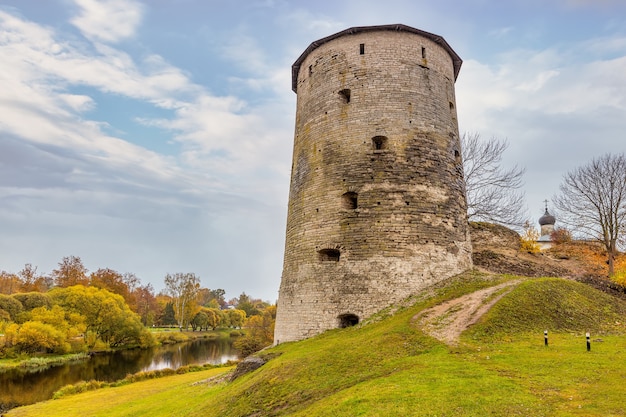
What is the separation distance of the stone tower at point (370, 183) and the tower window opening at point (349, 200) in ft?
0.13

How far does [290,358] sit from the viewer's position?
11.1 m

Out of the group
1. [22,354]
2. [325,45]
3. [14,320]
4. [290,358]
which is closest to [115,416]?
[290,358]

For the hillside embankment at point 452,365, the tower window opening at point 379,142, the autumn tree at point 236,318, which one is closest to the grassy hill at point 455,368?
the hillside embankment at point 452,365

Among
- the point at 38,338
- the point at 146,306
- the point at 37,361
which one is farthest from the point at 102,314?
the point at 146,306

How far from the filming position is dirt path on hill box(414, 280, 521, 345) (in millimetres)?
10188

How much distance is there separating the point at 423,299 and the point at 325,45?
1019cm

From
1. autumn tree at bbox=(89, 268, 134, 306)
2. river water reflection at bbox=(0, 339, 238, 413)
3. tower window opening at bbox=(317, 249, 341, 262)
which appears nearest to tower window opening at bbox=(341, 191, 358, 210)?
tower window opening at bbox=(317, 249, 341, 262)

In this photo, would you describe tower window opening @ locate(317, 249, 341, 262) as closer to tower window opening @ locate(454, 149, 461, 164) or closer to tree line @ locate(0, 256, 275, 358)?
tower window opening @ locate(454, 149, 461, 164)

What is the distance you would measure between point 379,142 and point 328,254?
4308 mm

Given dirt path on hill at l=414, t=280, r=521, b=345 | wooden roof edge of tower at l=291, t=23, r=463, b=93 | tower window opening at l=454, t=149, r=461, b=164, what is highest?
wooden roof edge of tower at l=291, t=23, r=463, b=93

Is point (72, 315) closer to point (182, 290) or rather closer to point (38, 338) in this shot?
point (38, 338)

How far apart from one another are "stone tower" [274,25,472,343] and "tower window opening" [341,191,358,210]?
0.13 feet

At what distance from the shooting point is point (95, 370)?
2708cm

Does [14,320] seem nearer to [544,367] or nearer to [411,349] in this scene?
[411,349]
